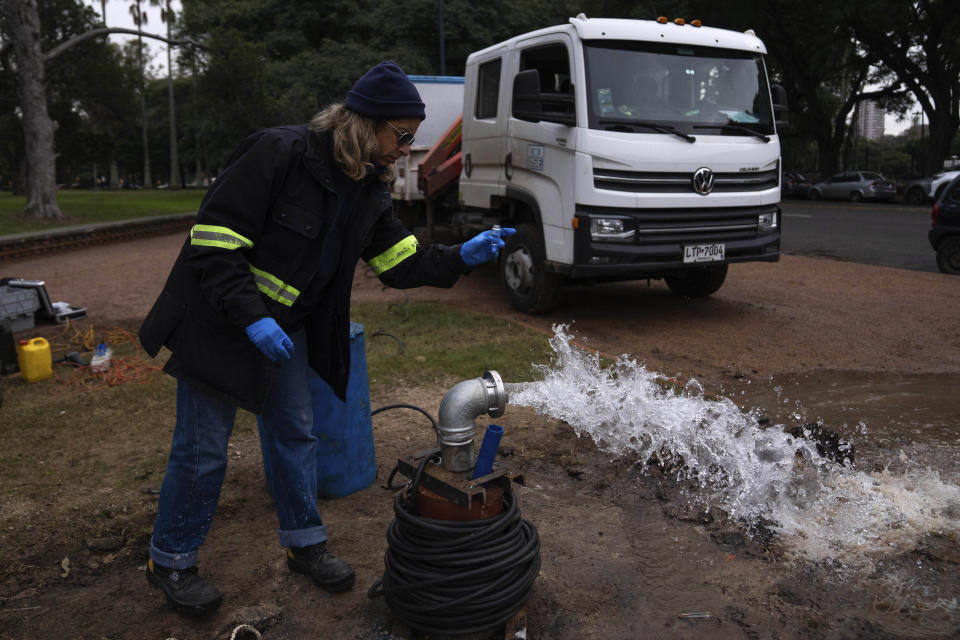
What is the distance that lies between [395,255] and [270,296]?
60 cm

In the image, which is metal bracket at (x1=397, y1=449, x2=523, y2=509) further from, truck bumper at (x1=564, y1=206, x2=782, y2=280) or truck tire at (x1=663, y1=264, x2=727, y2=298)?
truck tire at (x1=663, y1=264, x2=727, y2=298)

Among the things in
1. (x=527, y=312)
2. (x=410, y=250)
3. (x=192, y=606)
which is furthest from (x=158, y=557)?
(x=527, y=312)

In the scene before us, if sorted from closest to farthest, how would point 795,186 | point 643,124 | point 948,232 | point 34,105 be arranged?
point 643,124 < point 948,232 < point 34,105 < point 795,186

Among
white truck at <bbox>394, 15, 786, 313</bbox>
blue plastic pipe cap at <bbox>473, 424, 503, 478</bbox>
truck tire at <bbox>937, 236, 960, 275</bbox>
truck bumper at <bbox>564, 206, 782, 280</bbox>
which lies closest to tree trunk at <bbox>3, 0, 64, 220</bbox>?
white truck at <bbox>394, 15, 786, 313</bbox>

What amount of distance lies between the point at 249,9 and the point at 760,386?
1263 inches

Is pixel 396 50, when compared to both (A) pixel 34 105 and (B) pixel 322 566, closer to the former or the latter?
(A) pixel 34 105

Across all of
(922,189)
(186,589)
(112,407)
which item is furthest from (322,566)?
(922,189)

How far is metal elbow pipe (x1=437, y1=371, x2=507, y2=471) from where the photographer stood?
2803 millimetres

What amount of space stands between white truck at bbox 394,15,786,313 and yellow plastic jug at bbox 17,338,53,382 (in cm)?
418

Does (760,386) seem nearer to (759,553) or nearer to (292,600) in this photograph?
(759,553)

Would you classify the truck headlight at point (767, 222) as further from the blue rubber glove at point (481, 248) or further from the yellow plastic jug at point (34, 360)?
the yellow plastic jug at point (34, 360)

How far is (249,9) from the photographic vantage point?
32.2 metres

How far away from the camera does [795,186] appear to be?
32.3 metres

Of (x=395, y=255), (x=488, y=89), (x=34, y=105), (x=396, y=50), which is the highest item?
(x=396, y=50)
